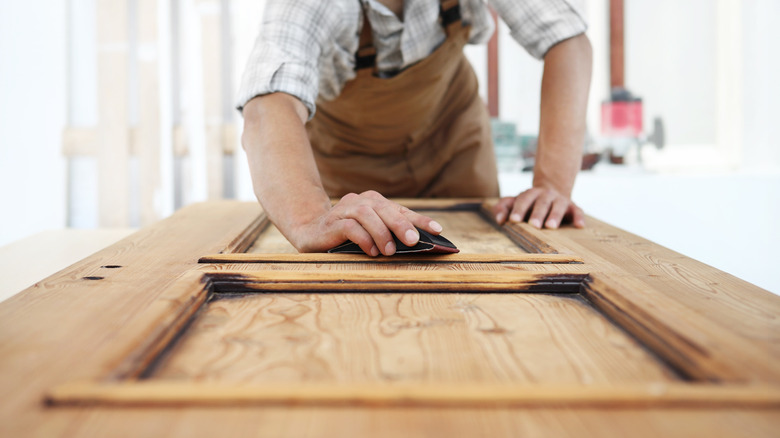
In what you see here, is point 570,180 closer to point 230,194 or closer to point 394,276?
point 394,276

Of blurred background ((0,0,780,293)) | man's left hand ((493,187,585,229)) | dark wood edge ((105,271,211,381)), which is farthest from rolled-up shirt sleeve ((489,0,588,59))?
blurred background ((0,0,780,293))

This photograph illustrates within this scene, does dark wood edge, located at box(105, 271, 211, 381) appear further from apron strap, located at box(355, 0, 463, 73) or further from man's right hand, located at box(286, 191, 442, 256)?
apron strap, located at box(355, 0, 463, 73)

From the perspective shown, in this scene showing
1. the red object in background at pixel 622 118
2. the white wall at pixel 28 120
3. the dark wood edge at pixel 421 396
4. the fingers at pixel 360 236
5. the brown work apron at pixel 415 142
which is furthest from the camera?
the red object in background at pixel 622 118

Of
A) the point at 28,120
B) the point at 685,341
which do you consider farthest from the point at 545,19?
the point at 28,120

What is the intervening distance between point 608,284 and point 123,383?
1.66 ft

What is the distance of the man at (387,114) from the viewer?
0.91 meters

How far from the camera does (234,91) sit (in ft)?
10.1

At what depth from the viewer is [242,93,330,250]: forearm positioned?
90 centimetres

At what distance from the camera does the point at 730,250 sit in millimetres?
2311

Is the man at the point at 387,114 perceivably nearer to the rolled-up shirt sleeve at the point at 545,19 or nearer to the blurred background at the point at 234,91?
the rolled-up shirt sleeve at the point at 545,19

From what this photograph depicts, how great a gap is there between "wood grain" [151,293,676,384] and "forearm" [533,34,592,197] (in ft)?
2.01

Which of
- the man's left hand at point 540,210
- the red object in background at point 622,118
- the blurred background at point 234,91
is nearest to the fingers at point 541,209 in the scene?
the man's left hand at point 540,210

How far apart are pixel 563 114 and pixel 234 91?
7.43 feet

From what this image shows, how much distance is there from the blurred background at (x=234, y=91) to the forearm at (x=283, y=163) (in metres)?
1.95
